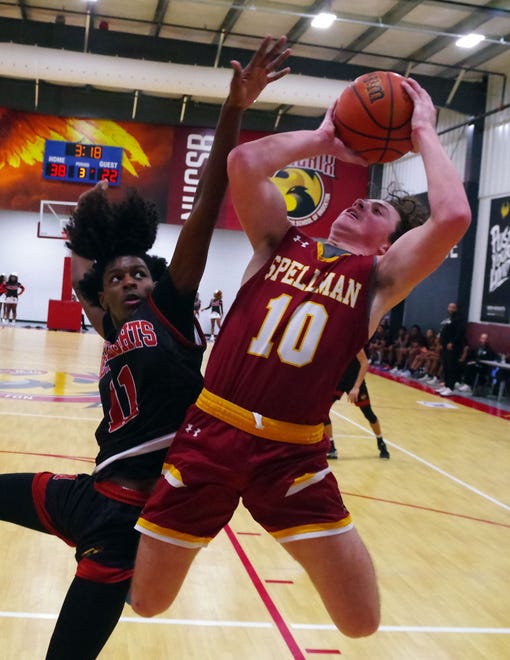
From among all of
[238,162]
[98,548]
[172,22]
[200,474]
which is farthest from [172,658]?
[172,22]

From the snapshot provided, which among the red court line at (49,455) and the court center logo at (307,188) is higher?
the court center logo at (307,188)

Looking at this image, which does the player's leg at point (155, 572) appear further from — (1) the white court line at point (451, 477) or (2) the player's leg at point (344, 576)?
(1) the white court line at point (451, 477)

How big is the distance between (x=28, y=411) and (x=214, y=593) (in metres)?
5.35

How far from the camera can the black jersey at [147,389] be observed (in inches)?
92.9

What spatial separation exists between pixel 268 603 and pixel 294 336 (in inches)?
80.9

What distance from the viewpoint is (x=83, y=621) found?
2.17 metres

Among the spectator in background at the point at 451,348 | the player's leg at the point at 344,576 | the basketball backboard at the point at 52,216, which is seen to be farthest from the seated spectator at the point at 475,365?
the player's leg at the point at 344,576

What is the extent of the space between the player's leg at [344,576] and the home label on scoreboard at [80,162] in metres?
19.3

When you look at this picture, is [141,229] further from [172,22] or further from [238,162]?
[172,22]

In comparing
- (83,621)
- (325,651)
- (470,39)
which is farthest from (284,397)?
(470,39)

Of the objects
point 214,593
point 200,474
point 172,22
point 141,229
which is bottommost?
point 214,593

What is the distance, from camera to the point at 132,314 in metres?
2.50

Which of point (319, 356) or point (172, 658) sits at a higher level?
point (319, 356)

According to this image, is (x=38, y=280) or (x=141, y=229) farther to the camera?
(x=38, y=280)
